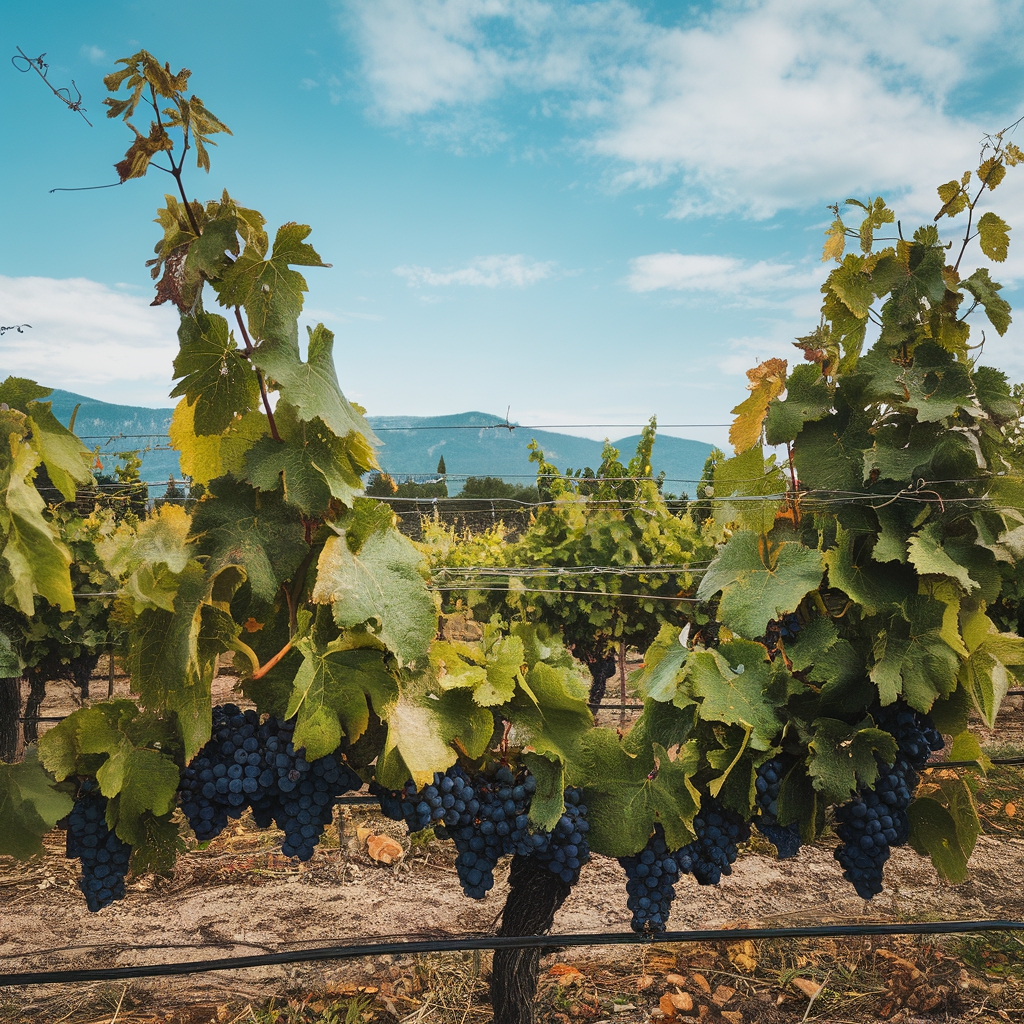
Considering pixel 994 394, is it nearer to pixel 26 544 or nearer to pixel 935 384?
pixel 935 384

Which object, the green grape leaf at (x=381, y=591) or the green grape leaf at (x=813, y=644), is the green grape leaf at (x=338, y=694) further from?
the green grape leaf at (x=813, y=644)

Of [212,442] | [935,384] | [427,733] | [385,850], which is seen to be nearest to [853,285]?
[935,384]

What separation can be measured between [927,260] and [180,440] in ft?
7.23

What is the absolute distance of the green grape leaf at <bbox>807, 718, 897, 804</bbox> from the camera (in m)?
2.23

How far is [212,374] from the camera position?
1877 millimetres

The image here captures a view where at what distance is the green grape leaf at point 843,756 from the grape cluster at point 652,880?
1.53ft

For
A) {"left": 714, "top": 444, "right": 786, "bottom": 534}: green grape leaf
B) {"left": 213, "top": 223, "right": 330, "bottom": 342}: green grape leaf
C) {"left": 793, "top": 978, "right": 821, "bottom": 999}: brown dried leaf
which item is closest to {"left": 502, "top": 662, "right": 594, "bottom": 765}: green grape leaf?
{"left": 714, "top": 444, "right": 786, "bottom": 534}: green grape leaf

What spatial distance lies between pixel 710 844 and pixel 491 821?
0.66m

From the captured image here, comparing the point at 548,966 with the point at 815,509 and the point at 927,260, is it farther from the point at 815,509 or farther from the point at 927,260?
the point at 927,260

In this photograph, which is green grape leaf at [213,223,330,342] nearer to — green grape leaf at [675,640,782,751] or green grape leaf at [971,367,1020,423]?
green grape leaf at [675,640,782,751]

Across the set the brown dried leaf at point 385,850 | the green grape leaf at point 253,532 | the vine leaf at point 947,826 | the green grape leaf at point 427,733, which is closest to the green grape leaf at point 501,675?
the green grape leaf at point 427,733

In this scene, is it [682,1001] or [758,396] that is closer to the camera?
[758,396]

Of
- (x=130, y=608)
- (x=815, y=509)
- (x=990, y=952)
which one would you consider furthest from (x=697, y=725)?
(x=990, y=952)

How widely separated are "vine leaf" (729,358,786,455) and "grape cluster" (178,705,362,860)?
1.58 metres
